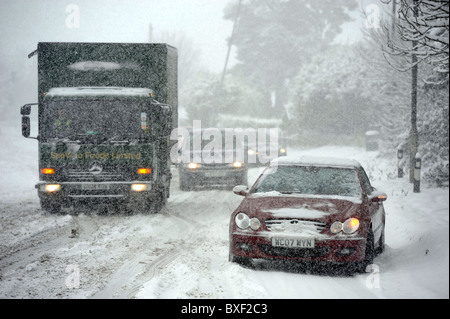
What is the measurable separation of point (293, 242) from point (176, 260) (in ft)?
5.92

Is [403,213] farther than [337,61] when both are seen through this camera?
No

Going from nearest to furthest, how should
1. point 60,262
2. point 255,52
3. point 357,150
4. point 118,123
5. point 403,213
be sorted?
point 60,262 → point 403,213 → point 118,123 → point 357,150 → point 255,52

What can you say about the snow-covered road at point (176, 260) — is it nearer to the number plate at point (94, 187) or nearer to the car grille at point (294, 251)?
the car grille at point (294, 251)

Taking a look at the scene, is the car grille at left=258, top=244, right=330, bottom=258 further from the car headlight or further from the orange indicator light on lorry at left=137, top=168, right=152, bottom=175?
the car headlight

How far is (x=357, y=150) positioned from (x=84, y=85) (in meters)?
26.1

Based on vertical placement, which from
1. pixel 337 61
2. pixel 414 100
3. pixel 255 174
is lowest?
pixel 255 174

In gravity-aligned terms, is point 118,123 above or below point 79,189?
above

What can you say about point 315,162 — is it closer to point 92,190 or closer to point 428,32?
point 428,32

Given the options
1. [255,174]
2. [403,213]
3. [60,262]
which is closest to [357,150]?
[255,174]

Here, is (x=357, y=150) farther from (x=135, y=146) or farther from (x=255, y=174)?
(x=135, y=146)

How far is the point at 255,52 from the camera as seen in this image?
61.3 metres

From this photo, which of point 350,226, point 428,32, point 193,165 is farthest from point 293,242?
point 193,165

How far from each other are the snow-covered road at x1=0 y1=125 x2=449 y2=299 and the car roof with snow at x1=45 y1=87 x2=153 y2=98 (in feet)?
8.25

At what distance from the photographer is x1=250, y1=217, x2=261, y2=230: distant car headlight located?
24.2 ft
